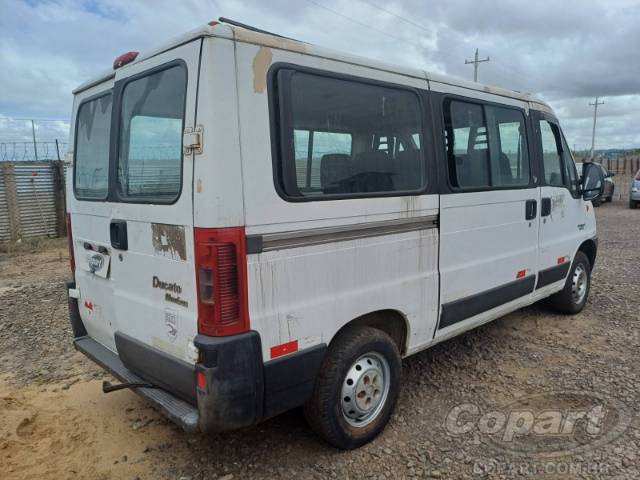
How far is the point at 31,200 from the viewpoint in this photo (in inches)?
424

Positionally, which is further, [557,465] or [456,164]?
[456,164]

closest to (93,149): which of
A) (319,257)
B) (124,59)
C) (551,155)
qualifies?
(124,59)

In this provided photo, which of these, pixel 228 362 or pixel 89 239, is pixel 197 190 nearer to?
pixel 228 362

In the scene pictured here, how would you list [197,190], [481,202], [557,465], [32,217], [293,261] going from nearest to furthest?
[197,190] < [293,261] < [557,465] < [481,202] < [32,217]

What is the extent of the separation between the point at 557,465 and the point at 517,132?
2650 mm

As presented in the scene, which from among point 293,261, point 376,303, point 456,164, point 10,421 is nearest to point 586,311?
point 456,164

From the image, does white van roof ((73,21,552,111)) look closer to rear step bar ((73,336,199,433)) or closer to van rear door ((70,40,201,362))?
van rear door ((70,40,201,362))

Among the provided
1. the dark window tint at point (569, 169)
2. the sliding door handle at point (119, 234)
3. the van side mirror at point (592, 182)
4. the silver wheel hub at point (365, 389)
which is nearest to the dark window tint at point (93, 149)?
the sliding door handle at point (119, 234)

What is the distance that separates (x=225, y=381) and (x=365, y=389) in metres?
1.01

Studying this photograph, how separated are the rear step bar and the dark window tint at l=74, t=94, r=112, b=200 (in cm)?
103

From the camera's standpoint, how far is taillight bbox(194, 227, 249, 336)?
229 centimetres

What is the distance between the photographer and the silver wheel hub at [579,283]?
5285mm

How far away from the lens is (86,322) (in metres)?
3.48

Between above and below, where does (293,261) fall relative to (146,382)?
above
